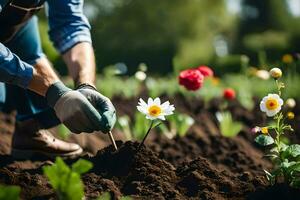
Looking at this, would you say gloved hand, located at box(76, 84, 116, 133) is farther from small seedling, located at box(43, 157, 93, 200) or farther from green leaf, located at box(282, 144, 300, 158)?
green leaf, located at box(282, 144, 300, 158)

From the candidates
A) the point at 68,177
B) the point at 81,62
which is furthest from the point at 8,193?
the point at 81,62

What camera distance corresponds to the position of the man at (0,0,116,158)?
7.84 feet

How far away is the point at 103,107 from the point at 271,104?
71 centimetres

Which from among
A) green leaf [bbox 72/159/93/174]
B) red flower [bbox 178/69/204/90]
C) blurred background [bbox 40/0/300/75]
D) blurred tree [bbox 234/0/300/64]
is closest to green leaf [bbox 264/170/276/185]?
green leaf [bbox 72/159/93/174]

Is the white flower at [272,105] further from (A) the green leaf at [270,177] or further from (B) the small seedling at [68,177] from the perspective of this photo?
(B) the small seedling at [68,177]

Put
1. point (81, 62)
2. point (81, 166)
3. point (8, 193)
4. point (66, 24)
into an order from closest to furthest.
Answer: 1. point (8, 193)
2. point (81, 166)
3. point (81, 62)
4. point (66, 24)

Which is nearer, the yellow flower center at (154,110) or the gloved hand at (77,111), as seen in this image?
the gloved hand at (77,111)

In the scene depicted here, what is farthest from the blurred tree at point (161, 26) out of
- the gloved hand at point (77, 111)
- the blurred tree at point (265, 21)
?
the gloved hand at point (77, 111)

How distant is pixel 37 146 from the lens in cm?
327

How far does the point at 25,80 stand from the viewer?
8.16ft

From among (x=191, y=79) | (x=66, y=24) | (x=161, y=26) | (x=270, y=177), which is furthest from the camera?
(x=161, y=26)

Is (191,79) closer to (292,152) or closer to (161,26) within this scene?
(292,152)

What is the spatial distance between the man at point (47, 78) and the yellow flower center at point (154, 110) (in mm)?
164

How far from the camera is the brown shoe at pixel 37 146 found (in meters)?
3.25
